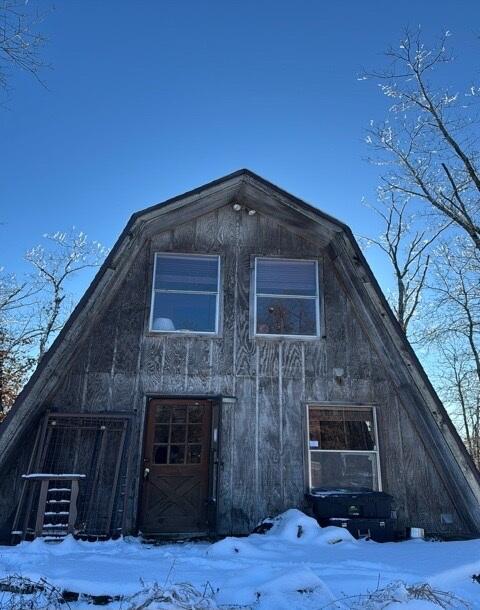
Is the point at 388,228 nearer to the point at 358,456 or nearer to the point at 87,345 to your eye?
the point at 358,456

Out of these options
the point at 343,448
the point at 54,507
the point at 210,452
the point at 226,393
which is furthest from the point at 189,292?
the point at 54,507

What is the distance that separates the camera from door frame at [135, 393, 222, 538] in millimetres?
6488

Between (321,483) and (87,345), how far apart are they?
403cm

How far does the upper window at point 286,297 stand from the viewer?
768 centimetres

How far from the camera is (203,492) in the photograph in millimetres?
6758

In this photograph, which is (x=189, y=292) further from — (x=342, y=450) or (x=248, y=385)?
(x=342, y=450)

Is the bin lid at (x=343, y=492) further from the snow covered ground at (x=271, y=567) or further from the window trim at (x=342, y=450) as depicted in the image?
the snow covered ground at (x=271, y=567)

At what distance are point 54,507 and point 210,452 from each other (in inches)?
85.7

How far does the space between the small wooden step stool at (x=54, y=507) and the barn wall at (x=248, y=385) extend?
0.78m

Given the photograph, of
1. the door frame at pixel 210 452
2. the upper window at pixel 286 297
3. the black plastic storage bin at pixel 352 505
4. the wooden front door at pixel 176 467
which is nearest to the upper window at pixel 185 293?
the upper window at pixel 286 297

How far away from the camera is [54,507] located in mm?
6215

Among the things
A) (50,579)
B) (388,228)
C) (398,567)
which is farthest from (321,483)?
(388,228)

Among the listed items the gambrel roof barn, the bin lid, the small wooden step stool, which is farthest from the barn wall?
the small wooden step stool

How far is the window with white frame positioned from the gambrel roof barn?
0.02 metres
